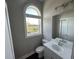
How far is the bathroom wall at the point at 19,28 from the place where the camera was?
2.50m

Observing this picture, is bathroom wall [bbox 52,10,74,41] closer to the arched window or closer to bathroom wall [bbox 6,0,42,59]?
the arched window

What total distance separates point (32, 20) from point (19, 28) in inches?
35.3

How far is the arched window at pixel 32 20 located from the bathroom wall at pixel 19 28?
0.94 ft

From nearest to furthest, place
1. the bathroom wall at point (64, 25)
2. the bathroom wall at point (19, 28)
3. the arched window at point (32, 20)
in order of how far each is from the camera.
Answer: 1. the bathroom wall at point (64, 25)
2. the bathroom wall at point (19, 28)
3. the arched window at point (32, 20)

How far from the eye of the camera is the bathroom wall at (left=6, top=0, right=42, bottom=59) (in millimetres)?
2503

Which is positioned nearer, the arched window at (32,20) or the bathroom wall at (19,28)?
the bathroom wall at (19,28)

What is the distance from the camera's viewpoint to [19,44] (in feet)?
9.12

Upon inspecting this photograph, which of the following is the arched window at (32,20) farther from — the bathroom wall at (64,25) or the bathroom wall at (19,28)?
the bathroom wall at (64,25)

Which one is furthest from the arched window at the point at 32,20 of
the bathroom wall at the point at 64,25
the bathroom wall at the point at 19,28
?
the bathroom wall at the point at 64,25

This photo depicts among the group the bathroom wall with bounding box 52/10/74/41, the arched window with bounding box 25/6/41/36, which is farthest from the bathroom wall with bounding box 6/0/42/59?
the bathroom wall with bounding box 52/10/74/41

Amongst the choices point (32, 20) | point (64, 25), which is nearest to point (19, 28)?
point (32, 20)

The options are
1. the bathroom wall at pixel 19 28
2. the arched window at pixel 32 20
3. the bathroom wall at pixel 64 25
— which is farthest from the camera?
the arched window at pixel 32 20

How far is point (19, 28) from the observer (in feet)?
9.07
